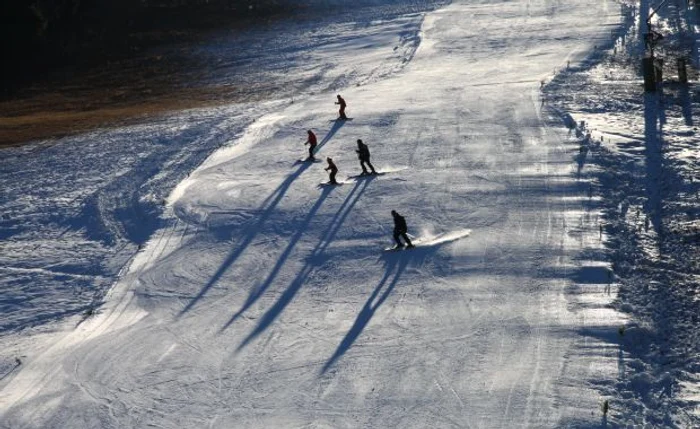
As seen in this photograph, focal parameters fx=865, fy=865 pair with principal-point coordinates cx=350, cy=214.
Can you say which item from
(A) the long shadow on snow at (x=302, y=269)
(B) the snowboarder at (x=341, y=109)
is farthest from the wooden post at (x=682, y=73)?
(A) the long shadow on snow at (x=302, y=269)

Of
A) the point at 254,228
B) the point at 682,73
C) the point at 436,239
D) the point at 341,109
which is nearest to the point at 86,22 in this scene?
the point at 341,109

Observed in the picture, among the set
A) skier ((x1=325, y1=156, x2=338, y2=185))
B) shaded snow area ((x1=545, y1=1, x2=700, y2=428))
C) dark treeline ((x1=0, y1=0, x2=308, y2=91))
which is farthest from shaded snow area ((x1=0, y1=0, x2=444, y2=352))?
shaded snow area ((x1=545, y1=1, x2=700, y2=428))

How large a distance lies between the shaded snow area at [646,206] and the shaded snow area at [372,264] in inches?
2.7

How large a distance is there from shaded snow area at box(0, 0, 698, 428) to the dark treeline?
1630cm

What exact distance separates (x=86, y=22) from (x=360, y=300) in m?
39.2

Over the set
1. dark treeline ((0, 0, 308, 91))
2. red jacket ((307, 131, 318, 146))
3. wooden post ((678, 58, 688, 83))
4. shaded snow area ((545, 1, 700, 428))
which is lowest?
shaded snow area ((545, 1, 700, 428))

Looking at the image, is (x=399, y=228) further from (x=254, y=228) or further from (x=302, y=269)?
(x=254, y=228)

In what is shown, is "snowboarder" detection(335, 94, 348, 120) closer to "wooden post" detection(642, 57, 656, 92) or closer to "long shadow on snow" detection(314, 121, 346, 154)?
"long shadow on snow" detection(314, 121, 346, 154)

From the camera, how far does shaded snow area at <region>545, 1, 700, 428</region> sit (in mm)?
14906

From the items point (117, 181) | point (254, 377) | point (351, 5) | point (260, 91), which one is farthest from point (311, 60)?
point (254, 377)

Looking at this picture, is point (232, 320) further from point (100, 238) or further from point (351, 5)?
point (351, 5)

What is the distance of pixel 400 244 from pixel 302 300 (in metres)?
2.90

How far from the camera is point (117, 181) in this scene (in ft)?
90.9

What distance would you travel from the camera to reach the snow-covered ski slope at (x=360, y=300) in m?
15.3
